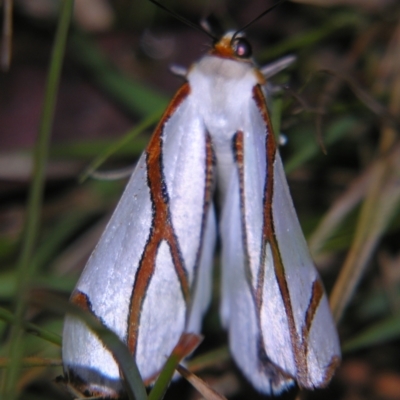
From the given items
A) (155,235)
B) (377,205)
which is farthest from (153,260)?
(377,205)

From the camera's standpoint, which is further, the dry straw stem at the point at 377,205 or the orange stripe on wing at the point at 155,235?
the dry straw stem at the point at 377,205

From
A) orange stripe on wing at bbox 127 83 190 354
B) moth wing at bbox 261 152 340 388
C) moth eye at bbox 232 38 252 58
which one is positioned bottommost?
moth wing at bbox 261 152 340 388

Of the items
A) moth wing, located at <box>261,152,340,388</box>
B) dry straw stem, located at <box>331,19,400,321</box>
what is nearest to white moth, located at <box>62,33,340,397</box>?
moth wing, located at <box>261,152,340,388</box>

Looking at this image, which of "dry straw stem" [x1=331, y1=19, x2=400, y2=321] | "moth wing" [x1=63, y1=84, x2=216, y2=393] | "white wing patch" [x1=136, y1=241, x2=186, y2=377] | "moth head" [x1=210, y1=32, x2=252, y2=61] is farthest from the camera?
"dry straw stem" [x1=331, y1=19, x2=400, y2=321]

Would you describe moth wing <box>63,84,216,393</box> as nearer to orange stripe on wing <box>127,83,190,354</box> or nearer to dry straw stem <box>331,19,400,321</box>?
orange stripe on wing <box>127,83,190,354</box>

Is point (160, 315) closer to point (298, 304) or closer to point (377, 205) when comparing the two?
point (298, 304)

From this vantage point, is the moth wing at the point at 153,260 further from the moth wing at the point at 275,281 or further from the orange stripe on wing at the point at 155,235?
the moth wing at the point at 275,281

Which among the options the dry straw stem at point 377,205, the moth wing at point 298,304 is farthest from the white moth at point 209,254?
the dry straw stem at point 377,205
